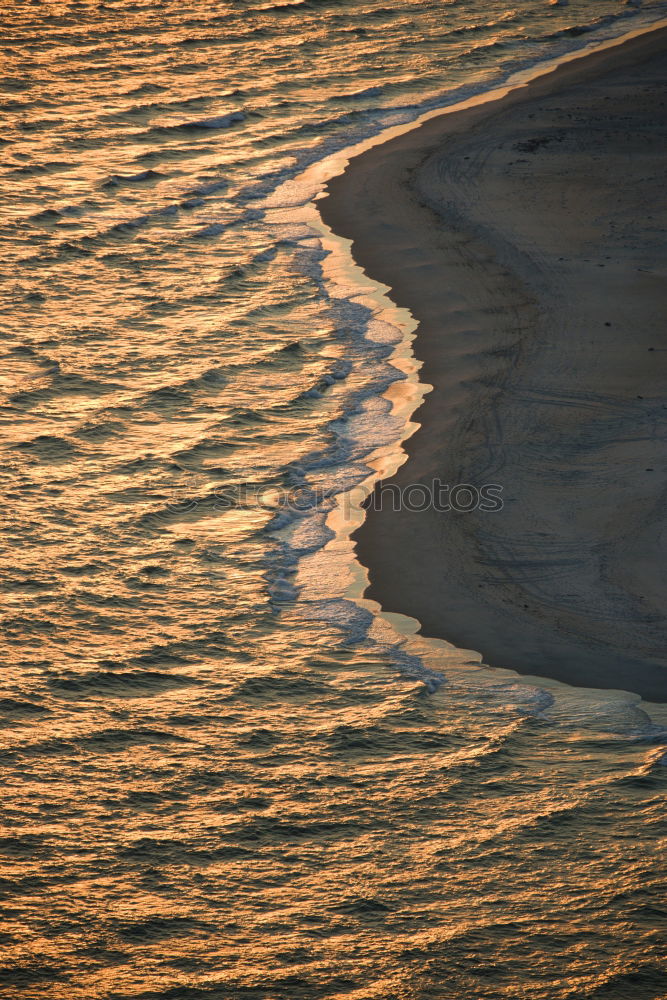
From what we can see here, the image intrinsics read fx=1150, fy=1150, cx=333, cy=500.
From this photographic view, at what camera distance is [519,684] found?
8.49 metres

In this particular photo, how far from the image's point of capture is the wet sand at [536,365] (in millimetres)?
9055

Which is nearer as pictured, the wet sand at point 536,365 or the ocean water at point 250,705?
the ocean water at point 250,705

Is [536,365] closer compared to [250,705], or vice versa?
[250,705]

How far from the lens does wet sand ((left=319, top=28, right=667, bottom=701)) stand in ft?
29.7

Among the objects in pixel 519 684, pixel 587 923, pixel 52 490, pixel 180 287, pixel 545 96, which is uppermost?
pixel 545 96

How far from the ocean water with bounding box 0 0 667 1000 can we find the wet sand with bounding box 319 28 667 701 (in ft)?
1.38

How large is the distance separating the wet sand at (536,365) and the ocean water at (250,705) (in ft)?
1.38

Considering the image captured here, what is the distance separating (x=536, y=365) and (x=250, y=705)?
5.66 metres

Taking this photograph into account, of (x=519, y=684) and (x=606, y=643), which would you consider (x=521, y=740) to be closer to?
(x=519, y=684)

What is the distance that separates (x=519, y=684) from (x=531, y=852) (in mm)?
1607

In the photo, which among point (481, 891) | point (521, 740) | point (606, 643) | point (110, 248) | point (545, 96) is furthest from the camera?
point (545, 96)

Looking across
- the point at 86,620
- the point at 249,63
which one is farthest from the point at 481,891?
the point at 249,63

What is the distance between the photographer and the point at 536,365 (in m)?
12.4

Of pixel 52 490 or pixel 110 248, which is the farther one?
pixel 110 248
